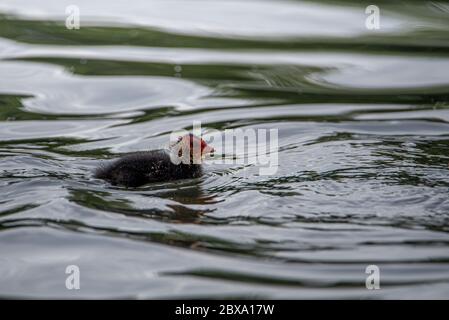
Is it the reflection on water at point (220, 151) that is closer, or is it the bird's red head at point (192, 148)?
the reflection on water at point (220, 151)

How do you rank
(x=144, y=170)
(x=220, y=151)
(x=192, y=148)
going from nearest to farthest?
(x=144, y=170) < (x=192, y=148) < (x=220, y=151)

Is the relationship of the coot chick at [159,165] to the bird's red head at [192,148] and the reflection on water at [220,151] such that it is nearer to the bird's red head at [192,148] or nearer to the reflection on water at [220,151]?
the bird's red head at [192,148]

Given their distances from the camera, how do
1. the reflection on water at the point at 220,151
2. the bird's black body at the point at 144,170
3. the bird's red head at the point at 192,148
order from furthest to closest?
the bird's red head at the point at 192,148 < the bird's black body at the point at 144,170 < the reflection on water at the point at 220,151

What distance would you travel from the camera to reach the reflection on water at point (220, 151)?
22.7 ft

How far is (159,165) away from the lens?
29.8 feet

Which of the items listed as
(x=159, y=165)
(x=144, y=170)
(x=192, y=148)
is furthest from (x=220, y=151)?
(x=144, y=170)

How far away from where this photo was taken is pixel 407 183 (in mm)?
8227

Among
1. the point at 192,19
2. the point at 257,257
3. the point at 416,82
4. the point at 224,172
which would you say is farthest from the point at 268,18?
the point at 257,257

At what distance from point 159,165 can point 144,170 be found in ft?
0.68

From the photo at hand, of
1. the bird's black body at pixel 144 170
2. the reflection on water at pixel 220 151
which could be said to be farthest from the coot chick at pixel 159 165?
the reflection on water at pixel 220 151

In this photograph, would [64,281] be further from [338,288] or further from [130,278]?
[338,288]

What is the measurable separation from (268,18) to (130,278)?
8.31m

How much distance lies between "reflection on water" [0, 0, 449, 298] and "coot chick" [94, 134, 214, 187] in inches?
6.1

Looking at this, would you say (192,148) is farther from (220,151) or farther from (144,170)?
(220,151)
